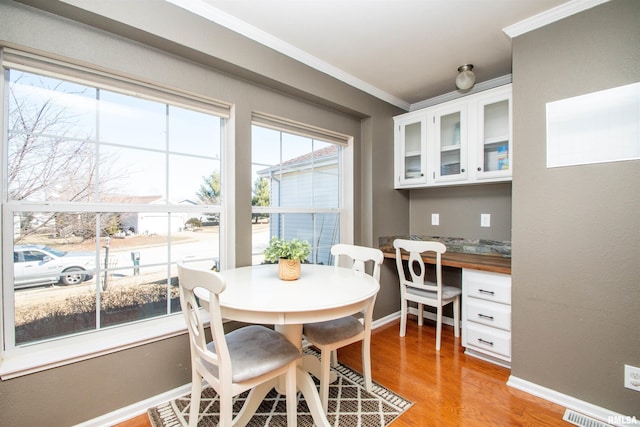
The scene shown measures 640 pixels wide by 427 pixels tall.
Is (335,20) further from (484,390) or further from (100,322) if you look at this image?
(484,390)

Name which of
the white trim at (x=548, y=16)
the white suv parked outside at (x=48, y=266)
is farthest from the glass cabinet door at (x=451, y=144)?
the white suv parked outside at (x=48, y=266)

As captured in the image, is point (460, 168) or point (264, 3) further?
point (460, 168)

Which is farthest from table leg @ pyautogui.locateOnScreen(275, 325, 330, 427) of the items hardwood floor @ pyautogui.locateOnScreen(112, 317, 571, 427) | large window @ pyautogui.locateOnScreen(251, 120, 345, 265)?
large window @ pyautogui.locateOnScreen(251, 120, 345, 265)

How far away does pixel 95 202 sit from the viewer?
158cm

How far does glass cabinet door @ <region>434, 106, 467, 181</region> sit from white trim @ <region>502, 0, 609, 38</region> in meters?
0.70

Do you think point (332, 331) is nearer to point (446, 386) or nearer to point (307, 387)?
point (307, 387)

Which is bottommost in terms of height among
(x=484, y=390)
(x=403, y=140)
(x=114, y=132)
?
(x=484, y=390)

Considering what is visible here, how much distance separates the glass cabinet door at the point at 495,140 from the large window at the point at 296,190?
1295 mm

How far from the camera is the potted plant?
65.8 inches

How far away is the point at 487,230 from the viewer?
2740 millimetres

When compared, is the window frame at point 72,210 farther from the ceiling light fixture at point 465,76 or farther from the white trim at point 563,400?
the white trim at point 563,400

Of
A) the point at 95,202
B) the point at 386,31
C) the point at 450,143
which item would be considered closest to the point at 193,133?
the point at 95,202

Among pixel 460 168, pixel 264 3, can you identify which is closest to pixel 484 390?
pixel 460 168

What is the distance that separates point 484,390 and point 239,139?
7.93ft
